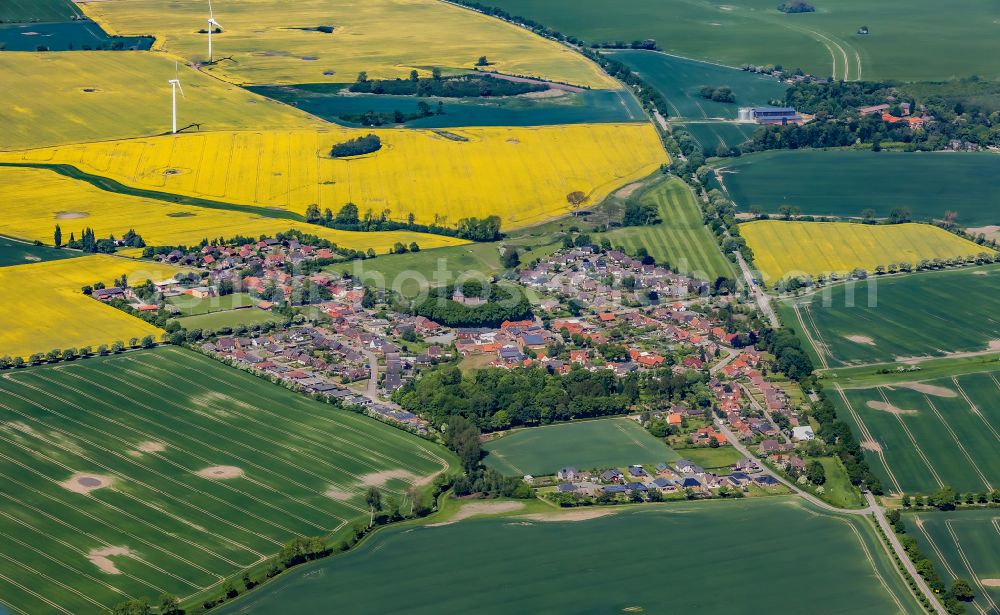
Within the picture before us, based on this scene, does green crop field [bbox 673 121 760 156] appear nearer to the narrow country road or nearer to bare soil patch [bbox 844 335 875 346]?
bare soil patch [bbox 844 335 875 346]

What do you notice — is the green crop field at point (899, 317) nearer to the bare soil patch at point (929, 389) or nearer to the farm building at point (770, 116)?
the bare soil patch at point (929, 389)

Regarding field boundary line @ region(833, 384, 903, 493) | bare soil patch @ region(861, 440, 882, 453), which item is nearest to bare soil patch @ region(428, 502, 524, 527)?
field boundary line @ region(833, 384, 903, 493)

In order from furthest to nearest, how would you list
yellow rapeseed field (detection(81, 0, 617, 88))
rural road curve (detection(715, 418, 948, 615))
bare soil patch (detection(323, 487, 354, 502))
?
1. yellow rapeseed field (detection(81, 0, 617, 88))
2. bare soil patch (detection(323, 487, 354, 502))
3. rural road curve (detection(715, 418, 948, 615))

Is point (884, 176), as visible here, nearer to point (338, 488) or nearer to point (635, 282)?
point (635, 282)

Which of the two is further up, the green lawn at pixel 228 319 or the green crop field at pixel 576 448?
the green lawn at pixel 228 319

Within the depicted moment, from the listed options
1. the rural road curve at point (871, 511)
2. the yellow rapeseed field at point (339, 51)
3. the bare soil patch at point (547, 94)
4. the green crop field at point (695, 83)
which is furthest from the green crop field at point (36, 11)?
the rural road curve at point (871, 511)

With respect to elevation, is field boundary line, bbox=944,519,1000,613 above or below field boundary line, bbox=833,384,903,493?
below
